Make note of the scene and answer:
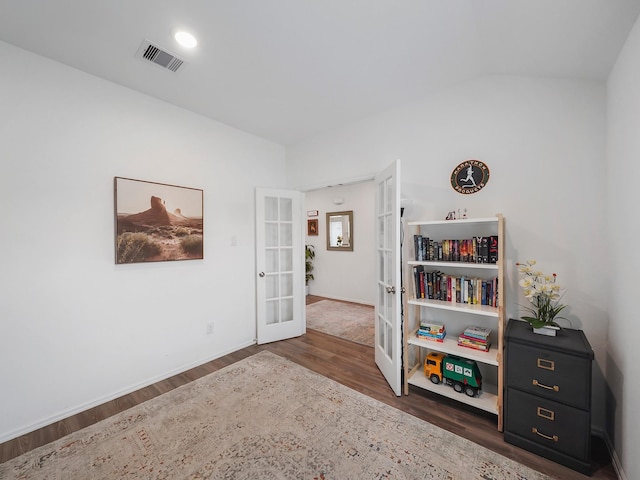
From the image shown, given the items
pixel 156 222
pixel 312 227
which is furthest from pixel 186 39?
pixel 312 227

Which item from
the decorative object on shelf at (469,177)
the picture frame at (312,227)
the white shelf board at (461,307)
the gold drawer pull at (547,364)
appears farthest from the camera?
the picture frame at (312,227)

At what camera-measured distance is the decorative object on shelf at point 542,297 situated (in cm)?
177

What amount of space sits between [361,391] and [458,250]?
5.06 ft

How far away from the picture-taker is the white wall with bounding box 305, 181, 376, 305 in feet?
18.1

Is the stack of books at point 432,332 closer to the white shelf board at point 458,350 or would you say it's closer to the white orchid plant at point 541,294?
the white shelf board at point 458,350

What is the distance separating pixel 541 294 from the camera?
183 cm

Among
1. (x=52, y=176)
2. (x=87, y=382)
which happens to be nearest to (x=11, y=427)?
(x=87, y=382)

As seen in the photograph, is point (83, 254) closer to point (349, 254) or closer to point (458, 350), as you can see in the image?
point (458, 350)

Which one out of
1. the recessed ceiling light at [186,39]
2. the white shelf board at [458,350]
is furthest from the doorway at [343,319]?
the recessed ceiling light at [186,39]

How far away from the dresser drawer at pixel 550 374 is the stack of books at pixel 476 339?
1.07 ft

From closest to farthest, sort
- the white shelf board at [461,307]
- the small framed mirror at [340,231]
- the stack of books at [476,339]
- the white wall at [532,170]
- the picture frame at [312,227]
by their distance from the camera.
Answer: the white wall at [532,170], the white shelf board at [461,307], the stack of books at [476,339], the small framed mirror at [340,231], the picture frame at [312,227]

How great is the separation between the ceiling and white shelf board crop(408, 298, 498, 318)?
179 centimetres

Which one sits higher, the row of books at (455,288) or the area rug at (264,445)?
the row of books at (455,288)

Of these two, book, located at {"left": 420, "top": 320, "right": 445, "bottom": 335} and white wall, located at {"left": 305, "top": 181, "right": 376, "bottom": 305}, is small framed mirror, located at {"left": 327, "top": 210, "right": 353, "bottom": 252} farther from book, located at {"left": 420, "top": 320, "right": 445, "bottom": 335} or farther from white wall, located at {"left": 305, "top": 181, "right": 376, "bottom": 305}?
book, located at {"left": 420, "top": 320, "right": 445, "bottom": 335}
